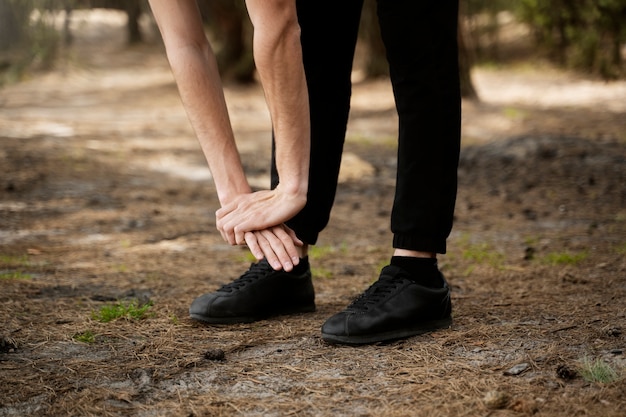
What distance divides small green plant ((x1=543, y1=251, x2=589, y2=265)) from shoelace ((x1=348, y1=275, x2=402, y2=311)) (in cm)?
123

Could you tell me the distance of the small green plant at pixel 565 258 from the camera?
3.13m

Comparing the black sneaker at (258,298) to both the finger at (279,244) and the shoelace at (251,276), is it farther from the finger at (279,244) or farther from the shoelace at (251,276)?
the finger at (279,244)

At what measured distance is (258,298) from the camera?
2373 mm

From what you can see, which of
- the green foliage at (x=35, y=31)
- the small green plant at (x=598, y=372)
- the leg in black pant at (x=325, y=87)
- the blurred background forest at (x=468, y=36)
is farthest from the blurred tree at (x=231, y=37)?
the small green plant at (x=598, y=372)

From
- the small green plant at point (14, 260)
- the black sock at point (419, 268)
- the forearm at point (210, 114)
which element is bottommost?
the small green plant at point (14, 260)

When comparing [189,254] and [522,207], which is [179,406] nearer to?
[189,254]

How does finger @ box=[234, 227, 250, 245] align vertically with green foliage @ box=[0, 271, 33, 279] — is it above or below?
above

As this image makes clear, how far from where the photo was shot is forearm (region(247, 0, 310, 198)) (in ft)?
6.38

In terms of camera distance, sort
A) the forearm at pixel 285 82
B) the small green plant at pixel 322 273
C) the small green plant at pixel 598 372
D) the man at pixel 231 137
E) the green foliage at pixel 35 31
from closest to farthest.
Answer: the small green plant at pixel 598 372 → the forearm at pixel 285 82 → the man at pixel 231 137 → the small green plant at pixel 322 273 → the green foliage at pixel 35 31

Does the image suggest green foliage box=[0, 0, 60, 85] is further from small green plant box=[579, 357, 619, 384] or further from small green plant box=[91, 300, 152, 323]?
small green plant box=[579, 357, 619, 384]

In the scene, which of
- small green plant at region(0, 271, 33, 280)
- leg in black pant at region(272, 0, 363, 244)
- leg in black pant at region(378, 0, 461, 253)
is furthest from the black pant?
small green plant at region(0, 271, 33, 280)

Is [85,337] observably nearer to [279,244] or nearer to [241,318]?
[241,318]

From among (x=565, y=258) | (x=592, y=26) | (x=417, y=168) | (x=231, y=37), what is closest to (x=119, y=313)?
(x=417, y=168)

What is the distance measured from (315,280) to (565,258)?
1.04 meters
